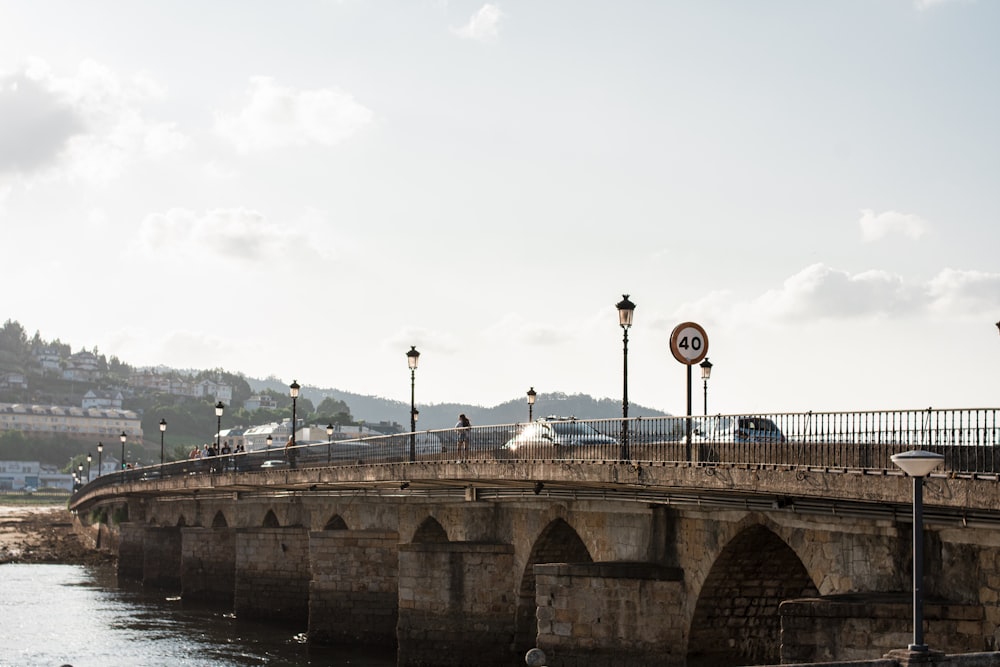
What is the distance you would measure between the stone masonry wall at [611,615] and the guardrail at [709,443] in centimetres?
214

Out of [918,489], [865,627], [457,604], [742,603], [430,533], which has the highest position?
[918,489]

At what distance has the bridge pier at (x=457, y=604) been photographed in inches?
1248

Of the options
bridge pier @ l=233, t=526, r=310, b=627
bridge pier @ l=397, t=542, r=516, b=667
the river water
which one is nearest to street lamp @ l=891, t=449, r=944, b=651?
bridge pier @ l=397, t=542, r=516, b=667

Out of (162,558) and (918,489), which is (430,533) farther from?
(162,558)

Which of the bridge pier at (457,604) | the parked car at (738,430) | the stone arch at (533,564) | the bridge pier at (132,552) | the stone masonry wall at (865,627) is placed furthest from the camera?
the bridge pier at (132,552)

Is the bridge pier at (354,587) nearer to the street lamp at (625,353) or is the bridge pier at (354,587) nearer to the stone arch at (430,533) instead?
the stone arch at (430,533)

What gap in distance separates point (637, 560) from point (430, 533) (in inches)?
480

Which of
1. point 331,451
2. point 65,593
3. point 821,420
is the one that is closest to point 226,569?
point 65,593

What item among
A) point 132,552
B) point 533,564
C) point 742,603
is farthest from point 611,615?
point 132,552

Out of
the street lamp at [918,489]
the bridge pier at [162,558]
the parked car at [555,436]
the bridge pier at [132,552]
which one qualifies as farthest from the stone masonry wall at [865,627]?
the bridge pier at [132,552]

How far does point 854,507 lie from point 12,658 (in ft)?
87.8

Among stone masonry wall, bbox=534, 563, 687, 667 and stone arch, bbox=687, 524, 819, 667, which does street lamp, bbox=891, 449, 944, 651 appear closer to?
stone arch, bbox=687, 524, 819, 667

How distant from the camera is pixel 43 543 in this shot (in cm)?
8812

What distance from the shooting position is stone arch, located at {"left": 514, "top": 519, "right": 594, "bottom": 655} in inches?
1230
